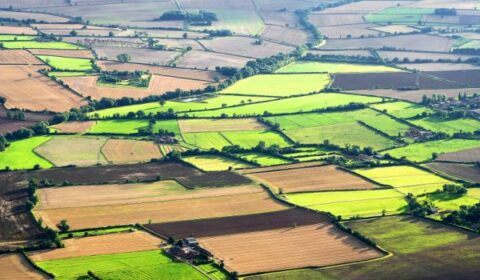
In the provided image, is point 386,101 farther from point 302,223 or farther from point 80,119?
point 302,223

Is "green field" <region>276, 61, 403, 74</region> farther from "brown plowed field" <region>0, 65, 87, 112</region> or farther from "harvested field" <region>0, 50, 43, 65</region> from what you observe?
"brown plowed field" <region>0, 65, 87, 112</region>

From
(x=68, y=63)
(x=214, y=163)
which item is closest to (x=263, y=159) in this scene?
(x=214, y=163)

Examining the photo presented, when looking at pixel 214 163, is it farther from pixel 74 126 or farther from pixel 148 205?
pixel 74 126

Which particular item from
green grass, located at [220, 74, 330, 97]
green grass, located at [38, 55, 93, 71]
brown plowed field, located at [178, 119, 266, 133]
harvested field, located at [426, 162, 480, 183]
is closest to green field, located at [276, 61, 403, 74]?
green grass, located at [220, 74, 330, 97]

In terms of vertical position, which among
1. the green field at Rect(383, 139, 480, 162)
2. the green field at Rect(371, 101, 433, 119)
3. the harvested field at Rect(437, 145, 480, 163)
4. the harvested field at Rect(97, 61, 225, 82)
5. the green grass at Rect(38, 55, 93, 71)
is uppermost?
the green grass at Rect(38, 55, 93, 71)

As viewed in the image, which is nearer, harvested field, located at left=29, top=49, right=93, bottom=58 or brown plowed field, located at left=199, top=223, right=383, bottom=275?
brown plowed field, located at left=199, top=223, right=383, bottom=275

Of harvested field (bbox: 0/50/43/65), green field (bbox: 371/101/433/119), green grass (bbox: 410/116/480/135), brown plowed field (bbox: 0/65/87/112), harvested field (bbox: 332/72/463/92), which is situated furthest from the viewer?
harvested field (bbox: 0/50/43/65)

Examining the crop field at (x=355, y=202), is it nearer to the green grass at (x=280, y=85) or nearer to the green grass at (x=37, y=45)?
the green grass at (x=280, y=85)

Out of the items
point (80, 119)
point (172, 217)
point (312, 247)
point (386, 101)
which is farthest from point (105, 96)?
point (312, 247)
